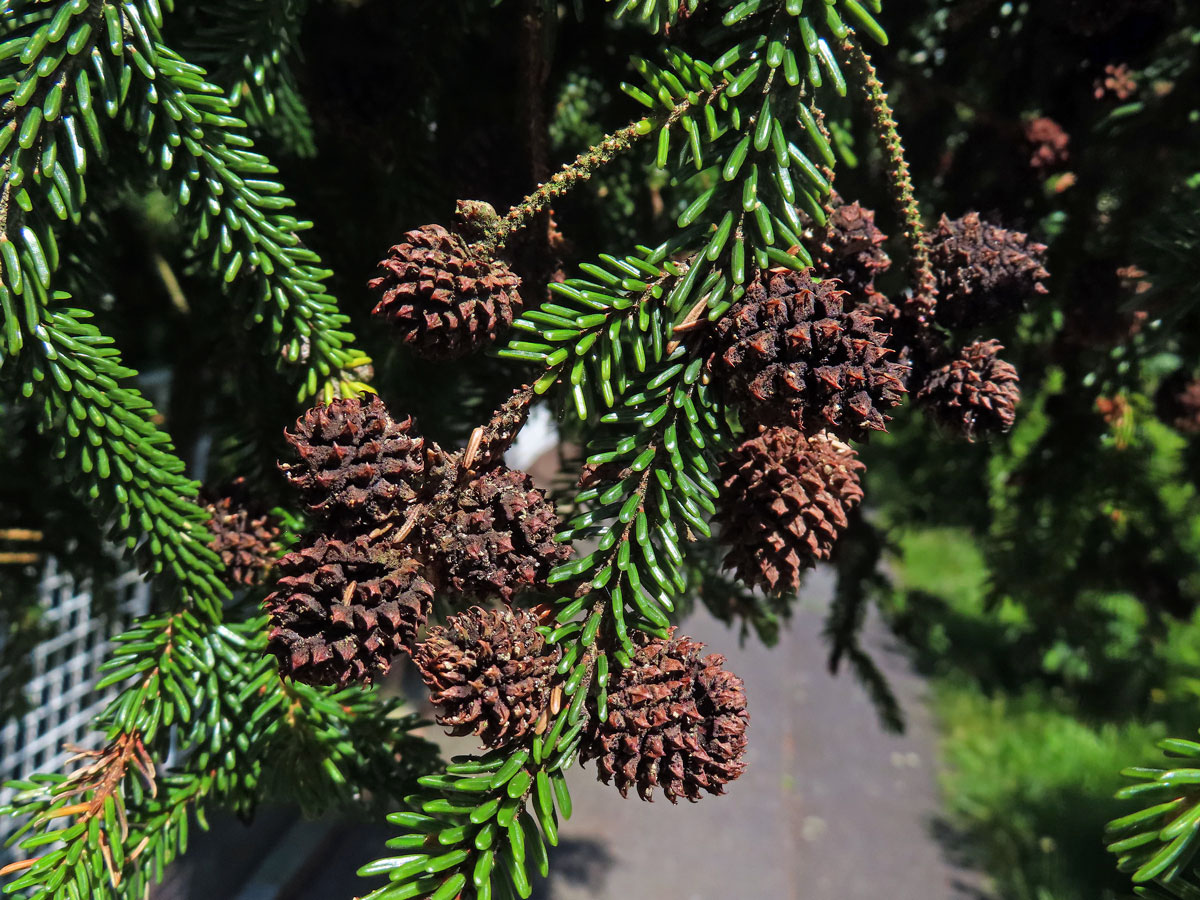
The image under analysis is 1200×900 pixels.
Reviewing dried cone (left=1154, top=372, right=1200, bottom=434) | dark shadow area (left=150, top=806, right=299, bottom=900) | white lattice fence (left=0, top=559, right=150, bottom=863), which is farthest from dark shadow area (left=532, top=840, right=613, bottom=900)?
dried cone (left=1154, top=372, right=1200, bottom=434)

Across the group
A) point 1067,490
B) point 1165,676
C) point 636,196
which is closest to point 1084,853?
point 1165,676

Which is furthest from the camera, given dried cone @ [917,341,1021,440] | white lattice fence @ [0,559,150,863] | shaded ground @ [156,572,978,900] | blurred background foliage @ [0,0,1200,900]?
shaded ground @ [156,572,978,900]

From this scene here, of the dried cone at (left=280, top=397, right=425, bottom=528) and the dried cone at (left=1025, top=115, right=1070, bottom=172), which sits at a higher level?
the dried cone at (left=1025, top=115, right=1070, bottom=172)

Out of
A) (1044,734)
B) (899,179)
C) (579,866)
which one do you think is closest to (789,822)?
(579,866)

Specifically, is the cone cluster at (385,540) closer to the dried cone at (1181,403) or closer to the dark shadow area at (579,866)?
the dried cone at (1181,403)

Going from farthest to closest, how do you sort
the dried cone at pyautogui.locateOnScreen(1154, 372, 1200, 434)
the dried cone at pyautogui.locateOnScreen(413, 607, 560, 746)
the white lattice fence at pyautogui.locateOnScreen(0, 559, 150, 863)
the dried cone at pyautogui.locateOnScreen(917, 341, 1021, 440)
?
the white lattice fence at pyautogui.locateOnScreen(0, 559, 150, 863) → the dried cone at pyautogui.locateOnScreen(1154, 372, 1200, 434) → the dried cone at pyautogui.locateOnScreen(917, 341, 1021, 440) → the dried cone at pyautogui.locateOnScreen(413, 607, 560, 746)

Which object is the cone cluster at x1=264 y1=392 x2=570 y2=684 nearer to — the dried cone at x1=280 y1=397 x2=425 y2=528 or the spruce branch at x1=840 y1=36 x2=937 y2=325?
the dried cone at x1=280 y1=397 x2=425 y2=528

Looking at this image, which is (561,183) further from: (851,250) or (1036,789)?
(1036,789)
